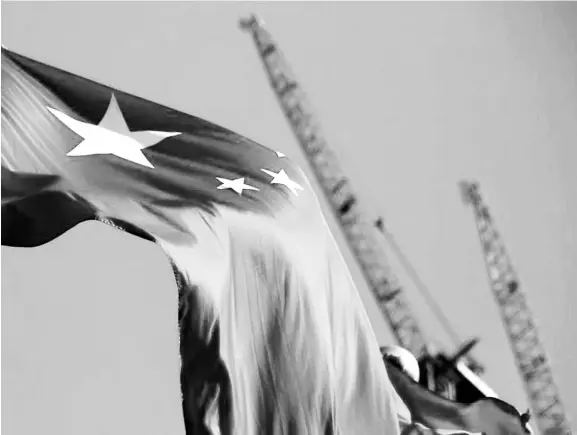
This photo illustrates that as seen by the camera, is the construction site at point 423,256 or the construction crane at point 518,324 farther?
the construction crane at point 518,324

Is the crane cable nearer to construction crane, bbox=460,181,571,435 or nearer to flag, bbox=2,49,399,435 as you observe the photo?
construction crane, bbox=460,181,571,435

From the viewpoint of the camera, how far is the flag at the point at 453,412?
79.2 inches

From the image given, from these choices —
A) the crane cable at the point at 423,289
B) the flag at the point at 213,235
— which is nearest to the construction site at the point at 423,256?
the crane cable at the point at 423,289

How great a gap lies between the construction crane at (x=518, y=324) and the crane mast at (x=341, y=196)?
0.41 m

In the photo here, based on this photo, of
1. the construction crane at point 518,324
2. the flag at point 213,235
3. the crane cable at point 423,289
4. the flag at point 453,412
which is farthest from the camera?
the construction crane at point 518,324

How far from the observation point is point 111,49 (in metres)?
1.87

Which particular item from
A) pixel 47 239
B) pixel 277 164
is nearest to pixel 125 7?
pixel 277 164

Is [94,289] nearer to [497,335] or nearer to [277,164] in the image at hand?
[277,164]

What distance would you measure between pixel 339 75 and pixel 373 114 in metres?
0.17

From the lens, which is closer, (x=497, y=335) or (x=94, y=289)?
(x=94, y=289)

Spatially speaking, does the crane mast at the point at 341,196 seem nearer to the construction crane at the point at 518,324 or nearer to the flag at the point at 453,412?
the flag at the point at 453,412

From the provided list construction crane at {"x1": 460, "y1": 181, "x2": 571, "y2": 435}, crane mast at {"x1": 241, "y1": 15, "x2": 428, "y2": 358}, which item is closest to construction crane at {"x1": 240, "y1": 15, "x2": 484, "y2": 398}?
crane mast at {"x1": 241, "y1": 15, "x2": 428, "y2": 358}

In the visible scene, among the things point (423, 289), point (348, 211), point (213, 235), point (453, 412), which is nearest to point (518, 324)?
point (423, 289)

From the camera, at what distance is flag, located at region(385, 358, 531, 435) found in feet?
6.60
